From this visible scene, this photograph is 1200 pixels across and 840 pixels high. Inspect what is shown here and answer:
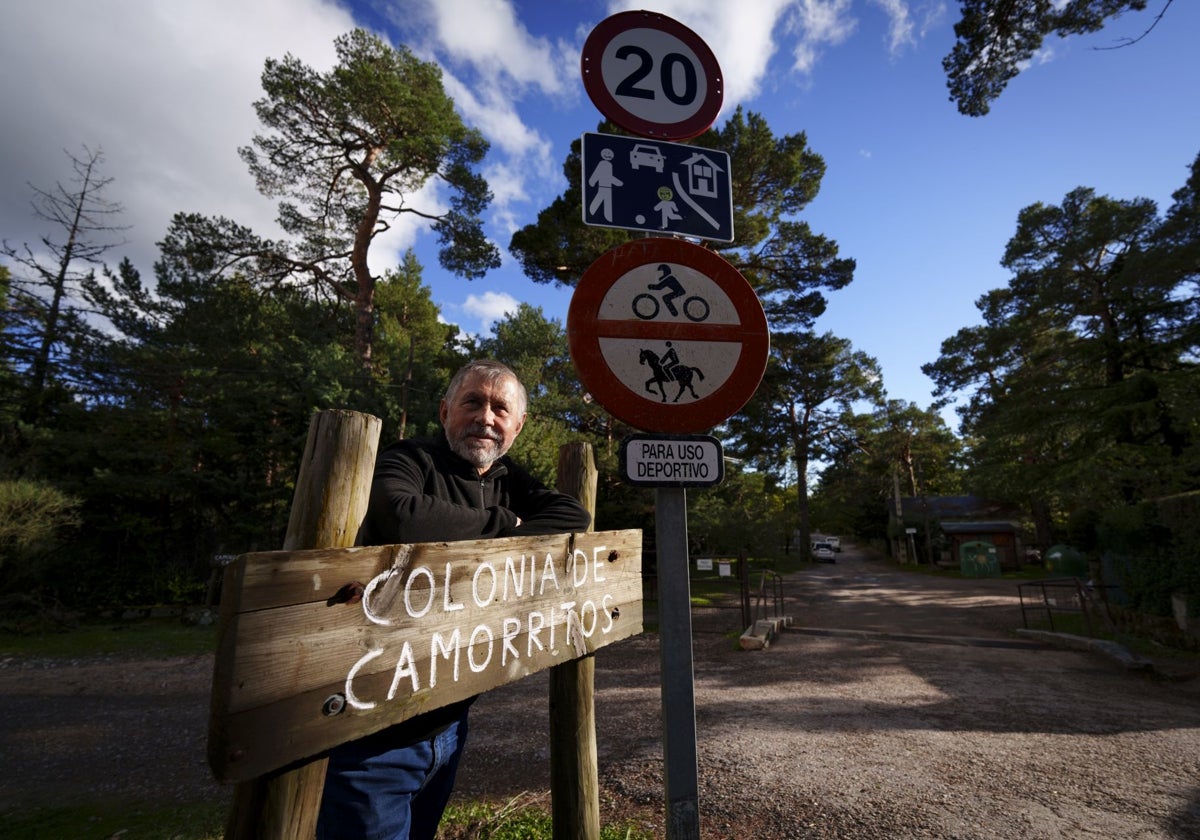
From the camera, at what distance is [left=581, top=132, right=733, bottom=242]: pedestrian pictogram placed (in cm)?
195

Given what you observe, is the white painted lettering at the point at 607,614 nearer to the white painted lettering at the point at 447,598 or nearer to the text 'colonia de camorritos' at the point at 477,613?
the text 'colonia de camorritos' at the point at 477,613

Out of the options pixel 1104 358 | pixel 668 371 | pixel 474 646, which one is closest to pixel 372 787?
pixel 474 646

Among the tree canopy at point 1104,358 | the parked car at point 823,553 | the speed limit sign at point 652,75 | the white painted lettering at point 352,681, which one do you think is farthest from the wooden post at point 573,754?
the parked car at point 823,553

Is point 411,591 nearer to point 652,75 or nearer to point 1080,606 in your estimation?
point 652,75

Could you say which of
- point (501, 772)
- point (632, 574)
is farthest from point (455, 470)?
point (501, 772)

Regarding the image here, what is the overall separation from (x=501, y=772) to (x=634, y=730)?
1.39m

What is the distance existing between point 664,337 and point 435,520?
0.93m

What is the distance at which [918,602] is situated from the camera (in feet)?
54.0

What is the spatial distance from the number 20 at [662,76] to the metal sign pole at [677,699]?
1587 millimetres

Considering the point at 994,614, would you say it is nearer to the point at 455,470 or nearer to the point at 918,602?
the point at 918,602

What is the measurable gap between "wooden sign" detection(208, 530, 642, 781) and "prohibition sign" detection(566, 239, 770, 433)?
1.71 feet

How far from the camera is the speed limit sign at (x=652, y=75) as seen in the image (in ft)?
6.97

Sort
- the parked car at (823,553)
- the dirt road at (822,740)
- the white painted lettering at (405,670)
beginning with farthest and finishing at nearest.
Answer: the parked car at (823,553) → the dirt road at (822,740) → the white painted lettering at (405,670)

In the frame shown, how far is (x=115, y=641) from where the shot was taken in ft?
38.2
